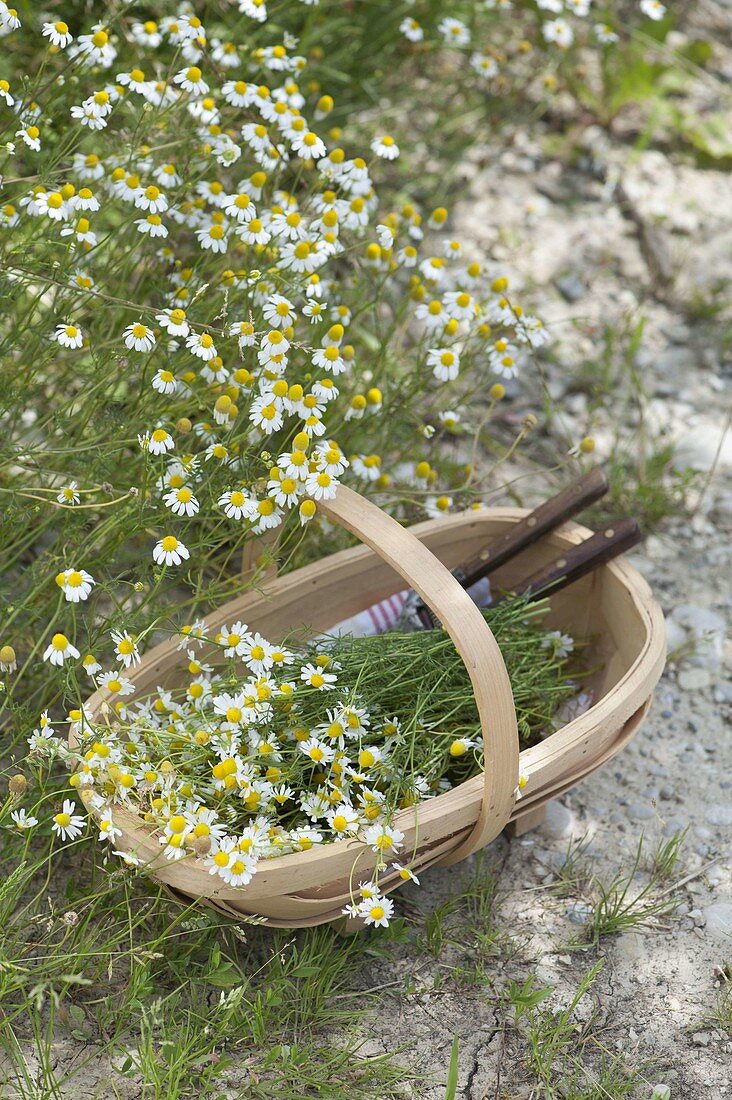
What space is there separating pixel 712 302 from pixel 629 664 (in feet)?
5.21

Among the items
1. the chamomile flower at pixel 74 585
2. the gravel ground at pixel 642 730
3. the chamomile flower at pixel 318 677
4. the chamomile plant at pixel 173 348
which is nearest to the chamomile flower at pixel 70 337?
the chamomile plant at pixel 173 348

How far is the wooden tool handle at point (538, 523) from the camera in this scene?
2.25 metres

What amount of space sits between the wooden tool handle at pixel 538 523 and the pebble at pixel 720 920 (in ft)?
2.41

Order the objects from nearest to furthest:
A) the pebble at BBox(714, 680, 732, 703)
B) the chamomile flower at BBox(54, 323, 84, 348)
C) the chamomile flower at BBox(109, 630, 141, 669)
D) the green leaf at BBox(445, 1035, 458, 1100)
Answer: the green leaf at BBox(445, 1035, 458, 1100), the chamomile flower at BBox(109, 630, 141, 669), the chamomile flower at BBox(54, 323, 84, 348), the pebble at BBox(714, 680, 732, 703)

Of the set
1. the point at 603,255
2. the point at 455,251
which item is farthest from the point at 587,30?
the point at 455,251

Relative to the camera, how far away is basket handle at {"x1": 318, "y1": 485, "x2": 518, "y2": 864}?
1.78 metres

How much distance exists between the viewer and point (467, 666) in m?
1.79

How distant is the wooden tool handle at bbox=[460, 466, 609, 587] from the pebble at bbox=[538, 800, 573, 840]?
463mm

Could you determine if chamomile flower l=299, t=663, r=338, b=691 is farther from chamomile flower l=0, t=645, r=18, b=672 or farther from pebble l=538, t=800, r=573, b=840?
pebble l=538, t=800, r=573, b=840

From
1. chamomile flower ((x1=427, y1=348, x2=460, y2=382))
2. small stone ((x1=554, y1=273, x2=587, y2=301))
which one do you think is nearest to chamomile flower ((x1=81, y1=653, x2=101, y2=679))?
chamomile flower ((x1=427, y1=348, x2=460, y2=382))

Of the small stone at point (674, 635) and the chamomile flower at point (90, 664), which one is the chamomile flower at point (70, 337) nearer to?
the chamomile flower at point (90, 664)

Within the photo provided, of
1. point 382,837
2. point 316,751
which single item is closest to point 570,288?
point 316,751

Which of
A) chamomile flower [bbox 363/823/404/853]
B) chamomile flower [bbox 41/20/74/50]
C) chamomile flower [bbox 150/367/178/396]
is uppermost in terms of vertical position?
chamomile flower [bbox 41/20/74/50]

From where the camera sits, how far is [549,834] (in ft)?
7.41
